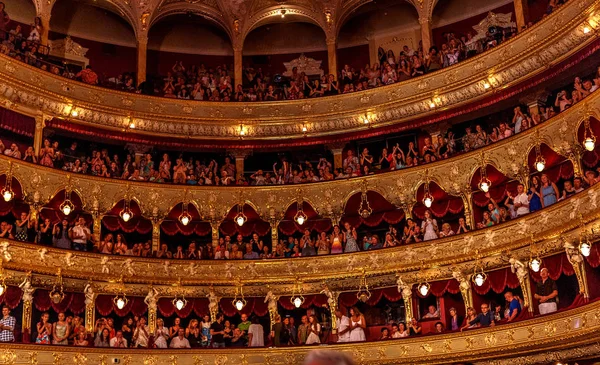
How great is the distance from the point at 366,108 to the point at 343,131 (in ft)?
3.51

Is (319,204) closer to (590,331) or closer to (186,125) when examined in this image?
(186,125)

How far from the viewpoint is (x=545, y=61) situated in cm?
2122

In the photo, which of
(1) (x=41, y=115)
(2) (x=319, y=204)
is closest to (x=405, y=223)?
(2) (x=319, y=204)

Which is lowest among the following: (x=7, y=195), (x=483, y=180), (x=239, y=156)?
(x=483, y=180)

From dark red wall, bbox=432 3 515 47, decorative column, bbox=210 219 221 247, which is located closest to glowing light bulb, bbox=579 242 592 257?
dark red wall, bbox=432 3 515 47

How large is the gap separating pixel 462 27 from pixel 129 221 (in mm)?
12936

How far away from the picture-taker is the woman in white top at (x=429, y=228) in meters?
21.8

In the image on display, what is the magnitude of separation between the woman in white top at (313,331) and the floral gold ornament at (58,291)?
671 cm

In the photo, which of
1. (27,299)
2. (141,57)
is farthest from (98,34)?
(27,299)

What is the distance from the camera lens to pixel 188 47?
28.8m

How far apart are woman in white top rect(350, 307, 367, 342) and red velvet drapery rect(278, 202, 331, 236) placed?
3.83 metres

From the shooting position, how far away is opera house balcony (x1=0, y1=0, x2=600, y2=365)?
19625 millimetres

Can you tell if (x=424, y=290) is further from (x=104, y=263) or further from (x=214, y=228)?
(x=104, y=263)

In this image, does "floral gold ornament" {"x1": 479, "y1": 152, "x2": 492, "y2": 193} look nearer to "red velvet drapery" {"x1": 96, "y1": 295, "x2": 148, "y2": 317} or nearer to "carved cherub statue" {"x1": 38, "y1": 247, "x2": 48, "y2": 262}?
"red velvet drapery" {"x1": 96, "y1": 295, "x2": 148, "y2": 317}
